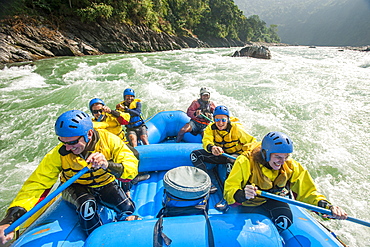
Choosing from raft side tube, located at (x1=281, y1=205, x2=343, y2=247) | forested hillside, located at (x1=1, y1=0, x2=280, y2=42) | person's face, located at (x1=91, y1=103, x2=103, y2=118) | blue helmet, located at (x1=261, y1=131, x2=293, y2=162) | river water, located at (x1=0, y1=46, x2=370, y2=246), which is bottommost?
river water, located at (x1=0, y1=46, x2=370, y2=246)

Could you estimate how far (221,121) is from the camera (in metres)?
3.13

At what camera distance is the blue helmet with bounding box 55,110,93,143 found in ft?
5.81

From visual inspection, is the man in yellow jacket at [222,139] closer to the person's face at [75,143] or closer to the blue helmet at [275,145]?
the blue helmet at [275,145]

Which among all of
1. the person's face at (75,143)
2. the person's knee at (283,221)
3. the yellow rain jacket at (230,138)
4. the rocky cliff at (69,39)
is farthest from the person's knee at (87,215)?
the rocky cliff at (69,39)

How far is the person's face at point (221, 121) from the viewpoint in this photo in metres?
3.11

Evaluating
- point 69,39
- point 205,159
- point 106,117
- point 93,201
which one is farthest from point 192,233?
point 69,39

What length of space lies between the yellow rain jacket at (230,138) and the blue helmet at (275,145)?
1.14m

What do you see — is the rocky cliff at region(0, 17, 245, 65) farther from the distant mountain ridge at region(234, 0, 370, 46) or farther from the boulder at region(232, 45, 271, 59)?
the distant mountain ridge at region(234, 0, 370, 46)

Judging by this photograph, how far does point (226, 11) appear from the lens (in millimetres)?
52969

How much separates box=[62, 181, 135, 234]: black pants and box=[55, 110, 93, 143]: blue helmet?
0.59 metres

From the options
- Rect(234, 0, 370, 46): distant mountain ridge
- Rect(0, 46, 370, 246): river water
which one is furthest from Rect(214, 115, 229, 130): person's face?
Rect(234, 0, 370, 46): distant mountain ridge

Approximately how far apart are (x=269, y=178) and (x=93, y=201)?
70.2 inches

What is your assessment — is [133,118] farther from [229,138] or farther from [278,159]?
[278,159]

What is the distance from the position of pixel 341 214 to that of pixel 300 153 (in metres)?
4.25
